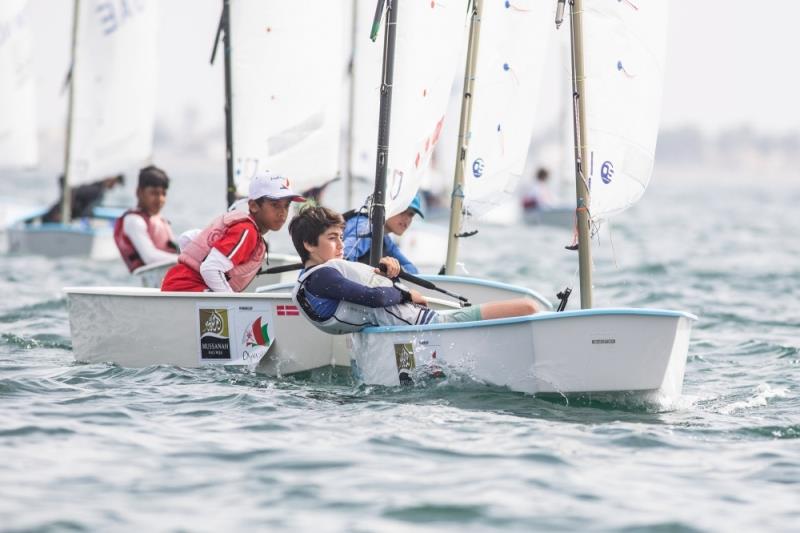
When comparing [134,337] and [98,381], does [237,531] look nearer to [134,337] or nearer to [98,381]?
[98,381]

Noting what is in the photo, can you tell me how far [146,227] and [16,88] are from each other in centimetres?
1013

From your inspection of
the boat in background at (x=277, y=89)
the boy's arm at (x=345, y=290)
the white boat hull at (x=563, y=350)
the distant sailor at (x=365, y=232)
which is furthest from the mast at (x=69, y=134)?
the white boat hull at (x=563, y=350)

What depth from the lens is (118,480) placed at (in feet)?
15.8

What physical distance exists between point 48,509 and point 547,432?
2.16 metres

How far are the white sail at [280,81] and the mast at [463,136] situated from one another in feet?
8.52

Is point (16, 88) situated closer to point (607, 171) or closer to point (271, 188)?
point (271, 188)

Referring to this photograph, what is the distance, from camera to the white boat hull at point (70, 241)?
15.5 metres

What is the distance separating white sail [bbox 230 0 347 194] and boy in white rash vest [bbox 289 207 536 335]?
4328mm

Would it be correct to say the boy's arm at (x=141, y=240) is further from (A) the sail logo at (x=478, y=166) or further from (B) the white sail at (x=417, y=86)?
(B) the white sail at (x=417, y=86)

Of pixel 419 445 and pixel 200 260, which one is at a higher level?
pixel 200 260

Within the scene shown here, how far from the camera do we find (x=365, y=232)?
7.71m

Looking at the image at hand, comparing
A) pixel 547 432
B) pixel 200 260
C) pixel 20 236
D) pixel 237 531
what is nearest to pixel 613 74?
pixel 547 432

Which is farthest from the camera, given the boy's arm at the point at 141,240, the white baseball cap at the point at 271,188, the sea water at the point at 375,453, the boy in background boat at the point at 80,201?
the boy in background boat at the point at 80,201

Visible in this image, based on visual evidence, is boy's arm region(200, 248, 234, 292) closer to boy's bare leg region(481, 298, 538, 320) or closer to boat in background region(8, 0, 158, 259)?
boy's bare leg region(481, 298, 538, 320)
